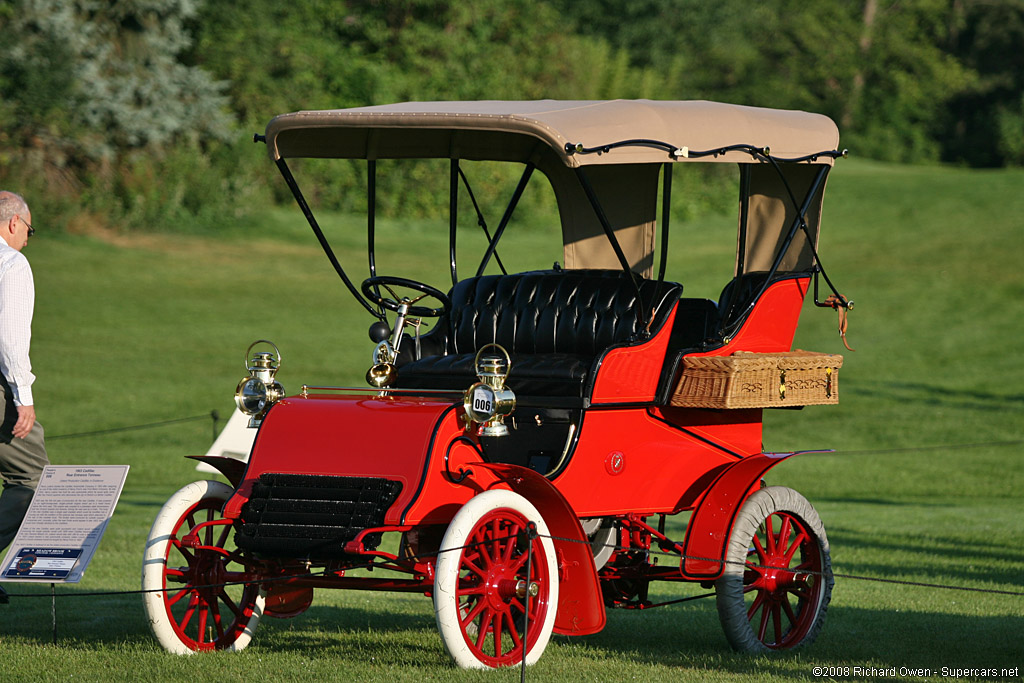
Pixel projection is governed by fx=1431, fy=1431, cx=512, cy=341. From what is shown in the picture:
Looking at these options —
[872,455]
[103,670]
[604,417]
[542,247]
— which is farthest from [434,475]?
[542,247]

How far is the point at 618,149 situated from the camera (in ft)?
20.8

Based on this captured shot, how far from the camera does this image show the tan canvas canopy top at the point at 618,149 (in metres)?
6.37

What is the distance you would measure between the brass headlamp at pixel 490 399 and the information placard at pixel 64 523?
1584mm

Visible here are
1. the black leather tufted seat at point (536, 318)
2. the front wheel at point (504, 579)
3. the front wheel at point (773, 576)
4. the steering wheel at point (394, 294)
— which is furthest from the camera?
the steering wheel at point (394, 294)

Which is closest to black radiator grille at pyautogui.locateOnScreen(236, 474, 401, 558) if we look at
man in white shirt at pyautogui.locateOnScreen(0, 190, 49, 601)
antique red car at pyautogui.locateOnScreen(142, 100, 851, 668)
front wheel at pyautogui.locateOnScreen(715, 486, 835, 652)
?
antique red car at pyautogui.locateOnScreen(142, 100, 851, 668)

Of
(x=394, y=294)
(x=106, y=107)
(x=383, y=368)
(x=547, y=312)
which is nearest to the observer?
(x=383, y=368)

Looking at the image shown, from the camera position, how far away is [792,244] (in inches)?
316

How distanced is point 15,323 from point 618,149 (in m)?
2.85

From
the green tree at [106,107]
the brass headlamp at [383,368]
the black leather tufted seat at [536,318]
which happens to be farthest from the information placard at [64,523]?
the green tree at [106,107]

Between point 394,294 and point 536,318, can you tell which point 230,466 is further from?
point 536,318

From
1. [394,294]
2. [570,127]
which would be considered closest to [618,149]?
[570,127]

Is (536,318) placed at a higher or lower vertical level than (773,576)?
higher

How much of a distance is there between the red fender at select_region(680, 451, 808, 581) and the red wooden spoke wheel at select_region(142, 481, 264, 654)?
2027mm

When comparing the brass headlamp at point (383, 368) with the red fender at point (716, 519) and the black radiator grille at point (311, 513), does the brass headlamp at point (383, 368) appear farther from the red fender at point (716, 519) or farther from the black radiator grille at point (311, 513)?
the red fender at point (716, 519)
